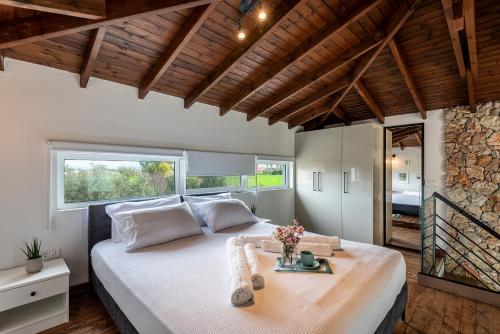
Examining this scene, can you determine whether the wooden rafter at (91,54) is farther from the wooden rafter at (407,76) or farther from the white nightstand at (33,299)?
the wooden rafter at (407,76)

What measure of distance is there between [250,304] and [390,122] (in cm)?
438

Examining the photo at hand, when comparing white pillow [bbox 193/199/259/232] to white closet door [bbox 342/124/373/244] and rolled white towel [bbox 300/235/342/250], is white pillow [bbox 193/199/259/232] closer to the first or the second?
rolled white towel [bbox 300/235/342/250]

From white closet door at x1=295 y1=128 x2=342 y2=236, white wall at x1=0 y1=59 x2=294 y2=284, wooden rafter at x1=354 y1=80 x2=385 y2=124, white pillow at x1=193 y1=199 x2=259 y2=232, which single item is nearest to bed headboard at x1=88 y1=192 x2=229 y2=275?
white wall at x1=0 y1=59 x2=294 y2=284

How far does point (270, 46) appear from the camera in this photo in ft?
8.91

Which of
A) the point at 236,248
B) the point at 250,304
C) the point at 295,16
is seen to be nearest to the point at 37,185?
the point at 236,248

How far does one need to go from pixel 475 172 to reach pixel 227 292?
428 cm

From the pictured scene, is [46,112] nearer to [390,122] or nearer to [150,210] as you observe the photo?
[150,210]

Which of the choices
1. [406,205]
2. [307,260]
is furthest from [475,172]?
[307,260]

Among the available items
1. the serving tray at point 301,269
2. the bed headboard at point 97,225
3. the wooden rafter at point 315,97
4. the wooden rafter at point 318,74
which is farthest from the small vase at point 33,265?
the wooden rafter at point 315,97

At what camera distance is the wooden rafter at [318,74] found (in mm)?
2761

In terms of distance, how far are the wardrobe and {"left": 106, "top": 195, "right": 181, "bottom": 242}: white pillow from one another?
2773 millimetres

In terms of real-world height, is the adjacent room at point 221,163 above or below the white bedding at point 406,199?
above

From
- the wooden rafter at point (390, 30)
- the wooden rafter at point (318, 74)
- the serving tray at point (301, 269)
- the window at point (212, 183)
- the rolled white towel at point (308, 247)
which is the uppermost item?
the wooden rafter at point (390, 30)

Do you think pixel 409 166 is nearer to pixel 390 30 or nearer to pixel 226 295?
pixel 390 30
